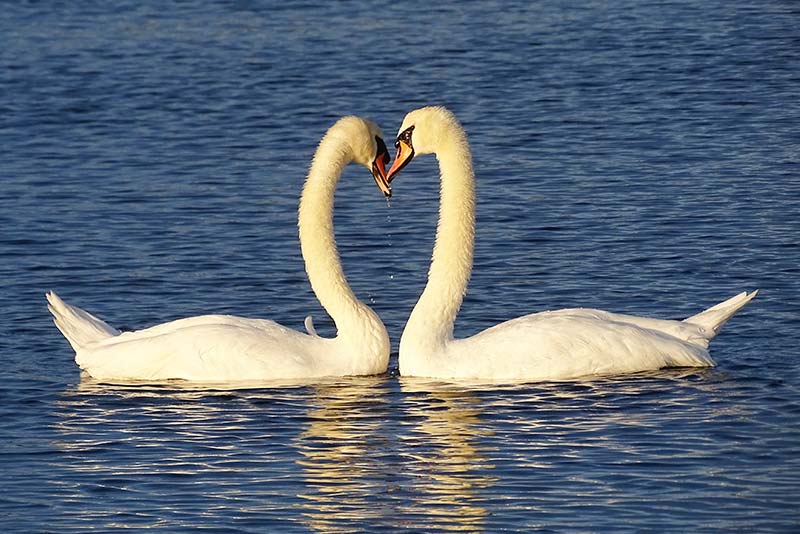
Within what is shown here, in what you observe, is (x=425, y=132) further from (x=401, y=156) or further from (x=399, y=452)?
(x=399, y=452)

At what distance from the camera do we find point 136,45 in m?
26.9

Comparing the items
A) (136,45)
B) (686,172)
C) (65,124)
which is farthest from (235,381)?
(136,45)

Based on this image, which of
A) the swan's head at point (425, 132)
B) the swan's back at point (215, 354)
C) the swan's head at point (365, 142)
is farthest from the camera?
the swan's head at point (365, 142)

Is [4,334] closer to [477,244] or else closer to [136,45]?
[477,244]

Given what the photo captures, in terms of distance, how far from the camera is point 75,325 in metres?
13.5

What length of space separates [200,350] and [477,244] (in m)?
4.34

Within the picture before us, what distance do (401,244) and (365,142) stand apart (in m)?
3.18

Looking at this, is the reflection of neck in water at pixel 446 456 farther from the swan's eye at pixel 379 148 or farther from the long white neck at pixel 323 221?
the swan's eye at pixel 379 148

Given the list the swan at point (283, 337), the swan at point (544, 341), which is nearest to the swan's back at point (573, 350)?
the swan at point (544, 341)

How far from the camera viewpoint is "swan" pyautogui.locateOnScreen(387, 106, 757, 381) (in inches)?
506

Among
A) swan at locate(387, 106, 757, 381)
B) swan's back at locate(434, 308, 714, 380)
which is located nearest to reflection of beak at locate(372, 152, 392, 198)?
swan at locate(387, 106, 757, 381)

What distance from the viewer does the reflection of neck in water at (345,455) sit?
1032 cm

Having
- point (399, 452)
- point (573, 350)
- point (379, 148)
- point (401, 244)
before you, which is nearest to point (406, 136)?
point (379, 148)

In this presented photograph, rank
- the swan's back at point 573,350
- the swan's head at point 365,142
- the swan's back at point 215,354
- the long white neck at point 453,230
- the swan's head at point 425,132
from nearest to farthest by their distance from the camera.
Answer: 1. the swan's back at point 573,350
2. the swan's back at point 215,354
3. the long white neck at point 453,230
4. the swan's head at point 425,132
5. the swan's head at point 365,142
